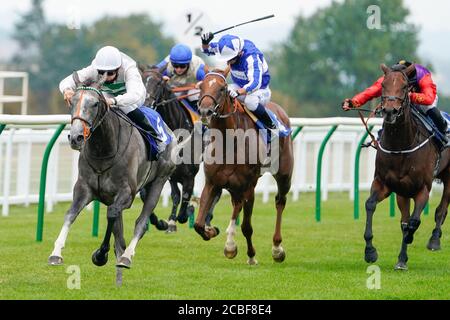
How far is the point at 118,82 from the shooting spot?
28.2 ft

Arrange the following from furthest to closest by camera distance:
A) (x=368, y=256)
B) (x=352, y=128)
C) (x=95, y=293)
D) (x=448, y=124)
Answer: (x=352, y=128), (x=448, y=124), (x=368, y=256), (x=95, y=293)

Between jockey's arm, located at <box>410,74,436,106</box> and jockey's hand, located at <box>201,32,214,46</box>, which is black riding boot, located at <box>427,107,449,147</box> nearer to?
jockey's arm, located at <box>410,74,436,106</box>

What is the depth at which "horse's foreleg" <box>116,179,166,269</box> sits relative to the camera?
788 centimetres

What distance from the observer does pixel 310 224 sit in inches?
513

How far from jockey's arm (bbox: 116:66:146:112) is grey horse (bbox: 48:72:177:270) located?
0.11m

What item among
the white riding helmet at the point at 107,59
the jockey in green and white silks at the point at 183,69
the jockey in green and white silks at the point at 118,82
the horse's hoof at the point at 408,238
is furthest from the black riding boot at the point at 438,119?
the white riding helmet at the point at 107,59

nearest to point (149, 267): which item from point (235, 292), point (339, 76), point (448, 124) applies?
point (235, 292)

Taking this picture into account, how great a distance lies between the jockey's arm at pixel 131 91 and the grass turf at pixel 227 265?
1.30 m

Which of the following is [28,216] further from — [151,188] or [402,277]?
[402,277]

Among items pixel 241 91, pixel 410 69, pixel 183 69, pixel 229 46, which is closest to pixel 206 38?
pixel 183 69

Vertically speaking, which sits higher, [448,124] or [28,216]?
[448,124]

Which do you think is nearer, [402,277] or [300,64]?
[402,277]

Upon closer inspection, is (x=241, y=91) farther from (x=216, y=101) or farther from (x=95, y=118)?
(x=95, y=118)
